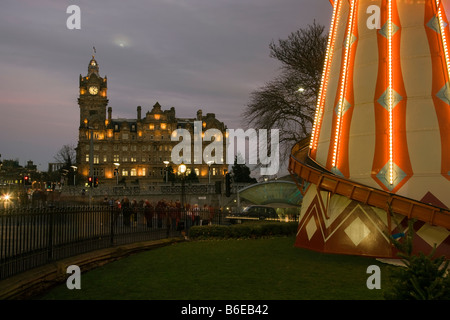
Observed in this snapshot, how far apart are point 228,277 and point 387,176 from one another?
22.6ft

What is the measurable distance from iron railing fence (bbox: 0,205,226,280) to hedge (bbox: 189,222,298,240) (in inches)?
62.9

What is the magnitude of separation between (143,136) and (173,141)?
8.14m

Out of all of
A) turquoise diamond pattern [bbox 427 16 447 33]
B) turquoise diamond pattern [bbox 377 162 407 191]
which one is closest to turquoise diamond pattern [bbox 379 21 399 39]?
turquoise diamond pattern [bbox 427 16 447 33]

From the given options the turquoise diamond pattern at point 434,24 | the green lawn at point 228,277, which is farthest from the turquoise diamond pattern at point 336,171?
the turquoise diamond pattern at point 434,24

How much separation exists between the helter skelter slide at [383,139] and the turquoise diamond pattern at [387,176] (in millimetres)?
30

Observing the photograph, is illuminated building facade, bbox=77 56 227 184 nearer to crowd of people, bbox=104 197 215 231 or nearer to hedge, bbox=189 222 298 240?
crowd of people, bbox=104 197 215 231

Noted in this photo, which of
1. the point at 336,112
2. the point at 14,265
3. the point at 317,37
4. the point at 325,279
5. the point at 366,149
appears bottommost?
the point at 325,279

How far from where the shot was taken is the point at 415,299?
578 cm

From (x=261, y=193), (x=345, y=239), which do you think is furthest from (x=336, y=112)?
(x=261, y=193)

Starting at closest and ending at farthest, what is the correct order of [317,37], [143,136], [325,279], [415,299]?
[415,299] → [325,279] → [317,37] → [143,136]

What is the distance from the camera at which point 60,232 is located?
11.5 meters

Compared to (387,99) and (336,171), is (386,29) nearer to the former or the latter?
(387,99)

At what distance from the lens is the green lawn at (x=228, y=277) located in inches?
367
